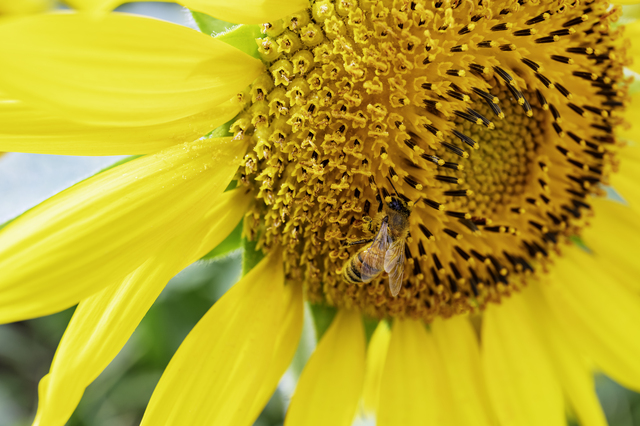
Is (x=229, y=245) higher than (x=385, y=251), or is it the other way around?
(x=229, y=245)

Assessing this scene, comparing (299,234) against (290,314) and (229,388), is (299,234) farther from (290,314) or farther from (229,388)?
(229,388)

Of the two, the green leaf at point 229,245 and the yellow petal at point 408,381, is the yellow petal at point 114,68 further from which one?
the yellow petal at point 408,381

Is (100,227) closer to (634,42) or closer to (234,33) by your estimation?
(234,33)

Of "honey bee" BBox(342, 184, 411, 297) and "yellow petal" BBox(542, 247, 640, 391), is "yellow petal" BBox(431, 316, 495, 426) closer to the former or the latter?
"yellow petal" BBox(542, 247, 640, 391)

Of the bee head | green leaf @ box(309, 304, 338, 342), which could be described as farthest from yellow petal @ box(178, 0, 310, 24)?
green leaf @ box(309, 304, 338, 342)

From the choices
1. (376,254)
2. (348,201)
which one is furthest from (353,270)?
(348,201)

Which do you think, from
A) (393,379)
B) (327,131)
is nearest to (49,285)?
(327,131)

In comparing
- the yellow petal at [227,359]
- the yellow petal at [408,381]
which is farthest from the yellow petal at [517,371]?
the yellow petal at [227,359]
